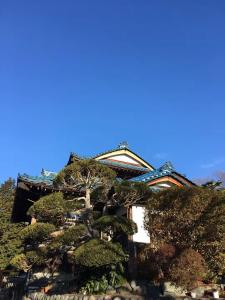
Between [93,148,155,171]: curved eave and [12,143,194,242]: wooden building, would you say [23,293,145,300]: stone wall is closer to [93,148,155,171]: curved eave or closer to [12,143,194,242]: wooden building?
[12,143,194,242]: wooden building

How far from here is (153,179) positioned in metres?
22.6

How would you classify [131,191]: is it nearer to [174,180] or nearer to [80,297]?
[80,297]

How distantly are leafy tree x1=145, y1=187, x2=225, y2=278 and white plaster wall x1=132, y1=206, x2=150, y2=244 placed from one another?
428cm

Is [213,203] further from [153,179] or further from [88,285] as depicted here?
[153,179]

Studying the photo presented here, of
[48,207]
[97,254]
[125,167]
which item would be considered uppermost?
[125,167]

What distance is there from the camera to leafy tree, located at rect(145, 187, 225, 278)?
14.4 metres

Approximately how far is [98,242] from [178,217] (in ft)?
11.0

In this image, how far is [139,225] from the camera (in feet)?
65.7

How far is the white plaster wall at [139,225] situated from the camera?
1948cm

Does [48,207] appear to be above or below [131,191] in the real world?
below

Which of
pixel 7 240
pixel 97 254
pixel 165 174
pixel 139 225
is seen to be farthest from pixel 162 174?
pixel 7 240

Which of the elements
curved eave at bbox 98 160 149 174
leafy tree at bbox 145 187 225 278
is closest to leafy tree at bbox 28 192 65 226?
leafy tree at bbox 145 187 225 278

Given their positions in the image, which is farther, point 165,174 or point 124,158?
point 124,158

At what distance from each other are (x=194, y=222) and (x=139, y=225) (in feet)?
19.1
